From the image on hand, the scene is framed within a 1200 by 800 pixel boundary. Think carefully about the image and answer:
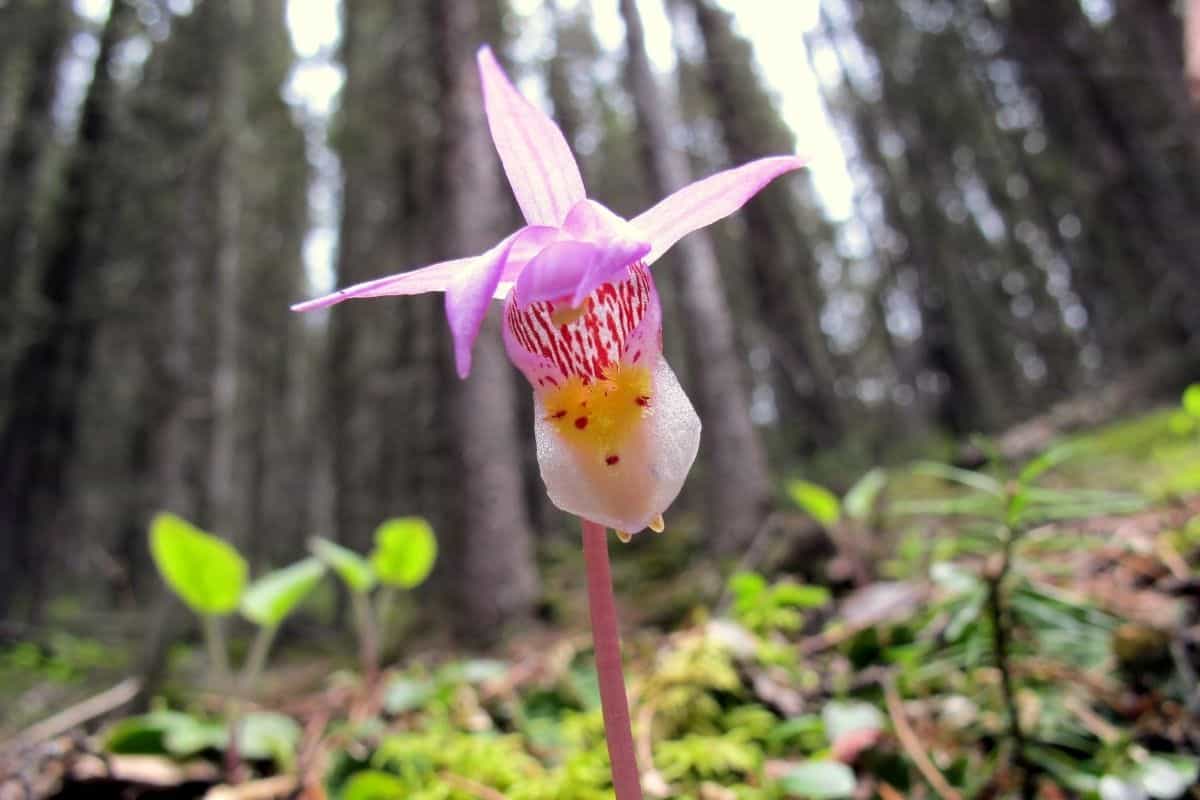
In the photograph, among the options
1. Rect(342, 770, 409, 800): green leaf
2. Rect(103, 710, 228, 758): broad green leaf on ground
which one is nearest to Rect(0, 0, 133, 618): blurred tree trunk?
Rect(103, 710, 228, 758): broad green leaf on ground

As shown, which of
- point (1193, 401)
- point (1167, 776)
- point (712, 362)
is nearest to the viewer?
point (1167, 776)

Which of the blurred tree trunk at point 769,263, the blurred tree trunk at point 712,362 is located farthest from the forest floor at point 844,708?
the blurred tree trunk at point 769,263

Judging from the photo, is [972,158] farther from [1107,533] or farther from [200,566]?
[200,566]

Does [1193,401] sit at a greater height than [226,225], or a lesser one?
lesser

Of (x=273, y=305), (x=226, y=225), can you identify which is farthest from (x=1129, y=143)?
(x=273, y=305)

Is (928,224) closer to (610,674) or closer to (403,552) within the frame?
(403,552)

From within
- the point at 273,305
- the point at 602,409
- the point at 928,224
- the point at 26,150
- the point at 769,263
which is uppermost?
the point at 26,150

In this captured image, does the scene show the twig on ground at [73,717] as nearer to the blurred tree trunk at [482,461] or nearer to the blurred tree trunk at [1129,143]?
the blurred tree trunk at [482,461]

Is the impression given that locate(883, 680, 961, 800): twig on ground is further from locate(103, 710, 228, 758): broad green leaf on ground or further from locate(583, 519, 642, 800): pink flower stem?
locate(103, 710, 228, 758): broad green leaf on ground
